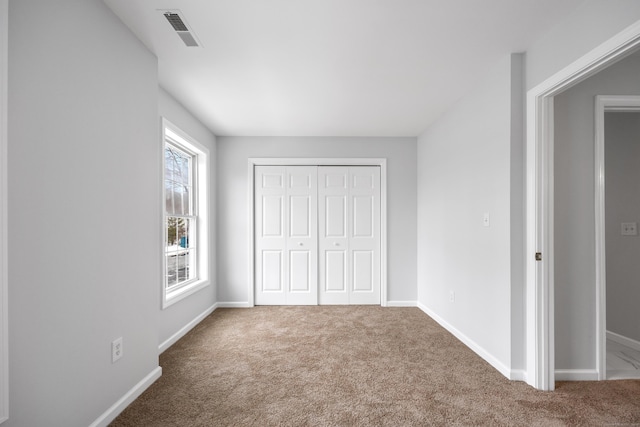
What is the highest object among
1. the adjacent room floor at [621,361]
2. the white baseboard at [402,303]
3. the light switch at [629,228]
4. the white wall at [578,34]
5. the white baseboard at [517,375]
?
the white wall at [578,34]

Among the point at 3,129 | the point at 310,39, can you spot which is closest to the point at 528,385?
the point at 310,39

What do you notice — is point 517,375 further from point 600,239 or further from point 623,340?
point 623,340

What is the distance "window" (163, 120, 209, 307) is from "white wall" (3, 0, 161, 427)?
828 millimetres

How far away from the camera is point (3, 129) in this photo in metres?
1.16

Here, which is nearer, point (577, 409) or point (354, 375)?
point (577, 409)

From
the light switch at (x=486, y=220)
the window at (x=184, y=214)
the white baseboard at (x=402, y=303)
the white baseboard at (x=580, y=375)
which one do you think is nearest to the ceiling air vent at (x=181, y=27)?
the window at (x=184, y=214)

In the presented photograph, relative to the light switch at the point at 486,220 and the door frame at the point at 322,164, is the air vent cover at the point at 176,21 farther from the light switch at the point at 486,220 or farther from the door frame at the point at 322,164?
the light switch at the point at 486,220

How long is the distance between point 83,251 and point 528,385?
3083 millimetres

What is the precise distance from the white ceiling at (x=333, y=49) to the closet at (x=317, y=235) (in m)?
1.18

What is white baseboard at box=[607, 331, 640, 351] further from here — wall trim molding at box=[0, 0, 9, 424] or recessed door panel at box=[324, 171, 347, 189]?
wall trim molding at box=[0, 0, 9, 424]

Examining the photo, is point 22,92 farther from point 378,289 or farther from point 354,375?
point 378,289

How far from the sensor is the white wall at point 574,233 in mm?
2291

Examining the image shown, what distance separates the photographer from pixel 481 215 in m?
2.76

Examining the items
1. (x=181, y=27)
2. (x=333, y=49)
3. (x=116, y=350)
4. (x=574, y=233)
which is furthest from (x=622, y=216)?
(x=116, y=350)
